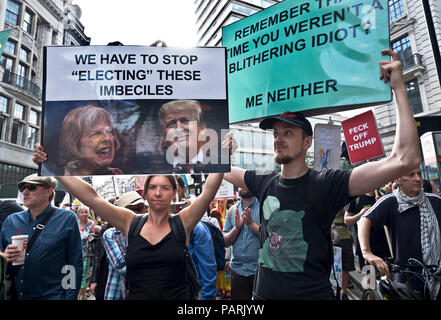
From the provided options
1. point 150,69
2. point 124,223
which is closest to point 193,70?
point 150,69

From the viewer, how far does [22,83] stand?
2394 centimetres

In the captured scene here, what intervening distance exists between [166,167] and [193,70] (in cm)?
85

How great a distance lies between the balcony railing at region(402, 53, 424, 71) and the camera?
20.0 meters

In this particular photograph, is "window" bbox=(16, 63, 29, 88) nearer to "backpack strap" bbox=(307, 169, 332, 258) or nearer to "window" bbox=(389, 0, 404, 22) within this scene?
"backpack strap" bbox=(307, 169, 332, 258)

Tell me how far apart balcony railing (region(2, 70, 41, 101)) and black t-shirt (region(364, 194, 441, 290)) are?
2701 cm

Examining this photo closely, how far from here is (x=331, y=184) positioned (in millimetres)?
2062

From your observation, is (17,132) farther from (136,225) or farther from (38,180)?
(136,225)

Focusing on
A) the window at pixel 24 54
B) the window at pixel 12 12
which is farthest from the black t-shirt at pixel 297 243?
the window at pixel 12 12

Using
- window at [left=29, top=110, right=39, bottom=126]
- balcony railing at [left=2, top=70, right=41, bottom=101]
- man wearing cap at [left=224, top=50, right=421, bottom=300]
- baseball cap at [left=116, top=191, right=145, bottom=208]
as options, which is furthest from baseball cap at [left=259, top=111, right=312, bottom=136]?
window at [left=29, top=110, right=39, bottom=126]

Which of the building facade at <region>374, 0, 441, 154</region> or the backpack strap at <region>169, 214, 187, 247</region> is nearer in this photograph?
the backpack strap at <region>169, 214, 187, 247</region>

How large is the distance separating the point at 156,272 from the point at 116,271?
95cm

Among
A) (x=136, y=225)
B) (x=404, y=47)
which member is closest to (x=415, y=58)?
Result: (x=404, y=47)

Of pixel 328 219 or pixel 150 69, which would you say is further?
pixel 150 69
